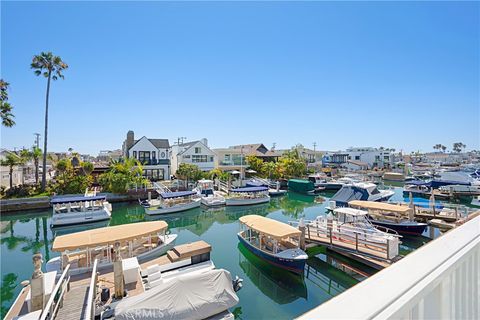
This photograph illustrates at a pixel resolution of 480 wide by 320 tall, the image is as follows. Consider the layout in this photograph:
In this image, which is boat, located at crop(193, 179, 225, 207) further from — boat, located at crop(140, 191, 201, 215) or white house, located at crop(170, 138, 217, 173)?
white house, located at crop(170, 138, 217, 173)

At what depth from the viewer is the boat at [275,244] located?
10.8 metres

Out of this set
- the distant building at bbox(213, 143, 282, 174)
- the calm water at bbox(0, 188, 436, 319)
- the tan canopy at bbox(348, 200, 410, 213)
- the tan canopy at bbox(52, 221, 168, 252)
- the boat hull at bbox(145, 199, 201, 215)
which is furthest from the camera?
the distant building at bbox(213, 143, 282, 174)

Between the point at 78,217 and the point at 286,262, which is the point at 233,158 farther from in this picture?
the point at 286,262

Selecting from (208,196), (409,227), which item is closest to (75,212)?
(208,196)

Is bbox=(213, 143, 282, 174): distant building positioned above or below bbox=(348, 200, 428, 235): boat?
above

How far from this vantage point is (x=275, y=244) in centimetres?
1178

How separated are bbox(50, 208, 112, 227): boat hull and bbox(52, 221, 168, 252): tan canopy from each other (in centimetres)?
964

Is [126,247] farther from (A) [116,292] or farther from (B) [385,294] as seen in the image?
(B) [385,294]

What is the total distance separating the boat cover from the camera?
22.0 m

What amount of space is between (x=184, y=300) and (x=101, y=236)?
20.8ft

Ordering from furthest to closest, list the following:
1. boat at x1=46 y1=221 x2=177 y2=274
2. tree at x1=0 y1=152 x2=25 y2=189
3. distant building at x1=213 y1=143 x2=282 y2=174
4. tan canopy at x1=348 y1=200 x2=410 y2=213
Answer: distant building at x1=213 y1=143 x2=282 y2=174
tree at x1=0 y1=152 x2=25 y2=189
tan canopy at x1=348 y1=200 x2=410 y2=213
boat at x1=46 y1=221 x2=177 y2=274

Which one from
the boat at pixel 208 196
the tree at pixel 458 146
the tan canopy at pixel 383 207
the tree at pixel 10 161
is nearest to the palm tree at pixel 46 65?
the tree at pixel 10 161

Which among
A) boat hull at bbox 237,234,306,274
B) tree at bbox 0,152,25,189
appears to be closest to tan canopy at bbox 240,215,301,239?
boat hull at bbox 237,234,306,274

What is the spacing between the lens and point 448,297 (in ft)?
4.00
